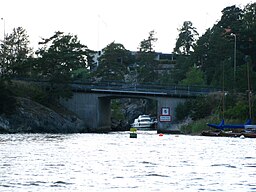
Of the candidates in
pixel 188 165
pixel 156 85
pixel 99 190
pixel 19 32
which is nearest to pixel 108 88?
pixel 156 85

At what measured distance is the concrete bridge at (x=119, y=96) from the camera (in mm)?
125125

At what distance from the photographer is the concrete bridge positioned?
411ft

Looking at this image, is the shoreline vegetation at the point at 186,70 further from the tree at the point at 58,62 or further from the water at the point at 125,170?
the water at the point at 125,170

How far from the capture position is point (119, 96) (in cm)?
12875

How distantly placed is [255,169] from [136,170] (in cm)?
→ 706

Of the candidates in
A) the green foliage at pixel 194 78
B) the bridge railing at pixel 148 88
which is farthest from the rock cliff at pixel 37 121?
the green foliage at pixel 194 78

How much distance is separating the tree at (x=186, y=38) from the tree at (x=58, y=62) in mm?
53789

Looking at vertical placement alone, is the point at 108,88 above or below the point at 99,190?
above

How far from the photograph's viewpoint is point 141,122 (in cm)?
16012

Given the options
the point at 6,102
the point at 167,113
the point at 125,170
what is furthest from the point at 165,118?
the point at 125,170

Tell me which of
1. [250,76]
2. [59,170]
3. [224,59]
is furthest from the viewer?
[224,59]

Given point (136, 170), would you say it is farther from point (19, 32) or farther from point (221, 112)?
point (19, 32)

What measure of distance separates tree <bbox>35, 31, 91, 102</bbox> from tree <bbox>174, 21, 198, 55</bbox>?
2118 inches

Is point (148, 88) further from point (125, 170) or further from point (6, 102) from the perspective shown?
point (125, 170)
